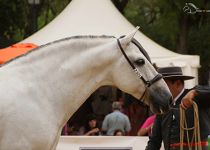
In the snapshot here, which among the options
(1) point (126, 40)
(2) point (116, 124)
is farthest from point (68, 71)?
(2) point (116, 124)

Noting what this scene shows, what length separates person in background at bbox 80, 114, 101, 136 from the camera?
15491 mm

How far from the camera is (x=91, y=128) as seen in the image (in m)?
16.5

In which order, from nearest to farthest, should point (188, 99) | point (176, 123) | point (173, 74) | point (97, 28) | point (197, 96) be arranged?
point (188, 99)
point (197, 96)
point (176, 123)
point (173, 74)
point (97, 28)

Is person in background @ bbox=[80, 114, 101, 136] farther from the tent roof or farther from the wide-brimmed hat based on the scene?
the wide-brimmed hat

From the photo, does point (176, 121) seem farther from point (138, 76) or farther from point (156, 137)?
point (138, 76)

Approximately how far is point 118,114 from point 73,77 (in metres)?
8.91

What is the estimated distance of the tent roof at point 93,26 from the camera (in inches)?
698

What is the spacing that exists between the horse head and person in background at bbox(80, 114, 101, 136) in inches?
323

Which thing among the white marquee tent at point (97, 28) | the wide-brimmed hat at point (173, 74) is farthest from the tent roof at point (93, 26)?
the wide-brimmed hat at point (173, 74)

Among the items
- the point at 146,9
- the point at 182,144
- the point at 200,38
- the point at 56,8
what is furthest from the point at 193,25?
the point at 182,144

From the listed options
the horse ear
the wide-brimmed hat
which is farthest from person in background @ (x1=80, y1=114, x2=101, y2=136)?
the horse ear

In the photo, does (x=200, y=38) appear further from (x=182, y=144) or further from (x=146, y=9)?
(x=182, y=144)

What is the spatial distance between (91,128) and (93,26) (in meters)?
2.83

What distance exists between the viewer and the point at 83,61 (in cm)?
695
